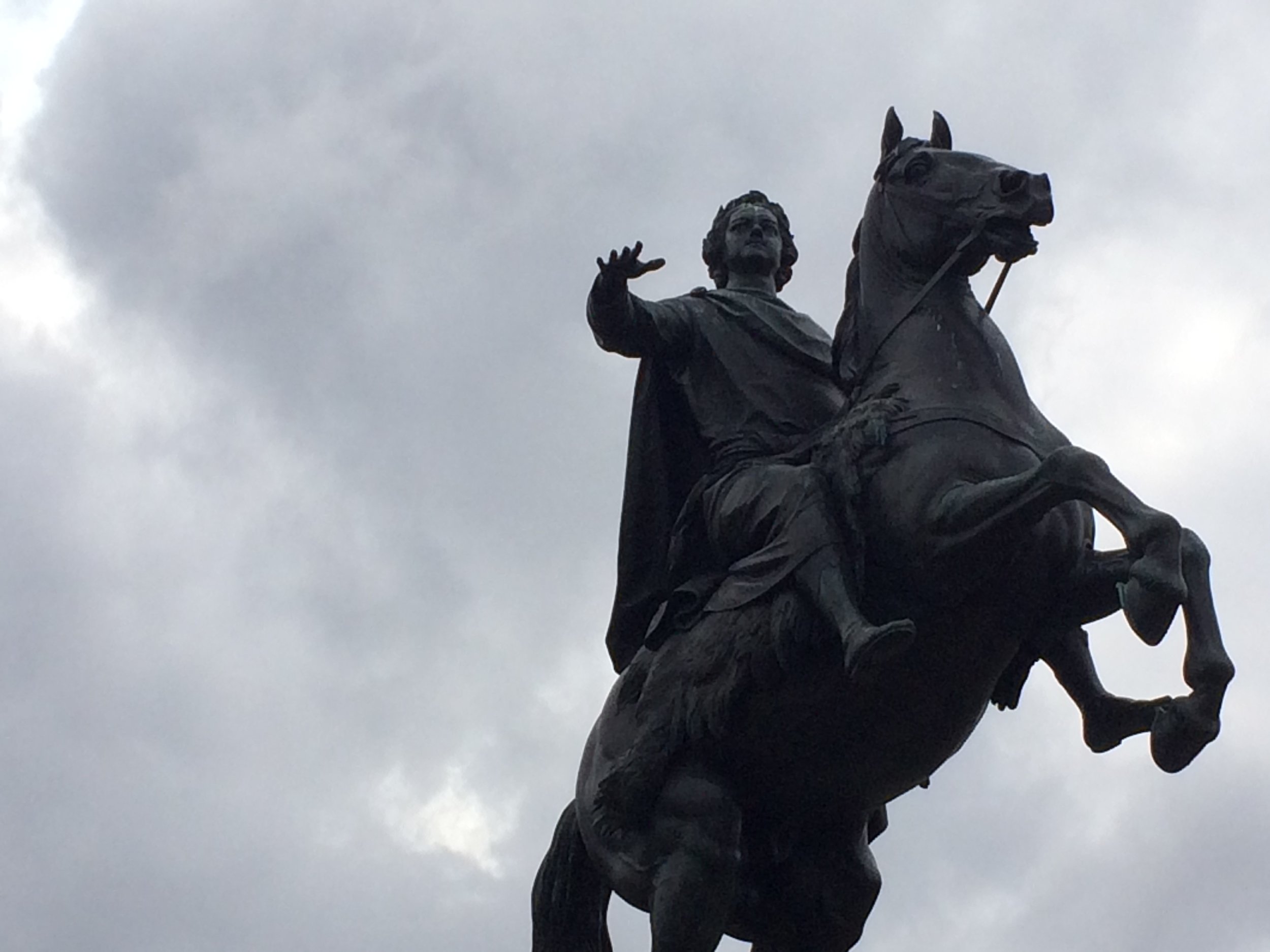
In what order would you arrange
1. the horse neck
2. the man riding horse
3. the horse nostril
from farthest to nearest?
1. the man riding horse
2. the horse neck
3. the horse nostril

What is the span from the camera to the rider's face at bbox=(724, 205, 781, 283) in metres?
12.2

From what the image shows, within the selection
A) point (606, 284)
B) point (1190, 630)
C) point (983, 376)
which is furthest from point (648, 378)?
point (1190, 630)

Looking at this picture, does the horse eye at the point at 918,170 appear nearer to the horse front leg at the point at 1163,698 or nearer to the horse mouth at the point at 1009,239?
the horse mouth at the point at 1009,239

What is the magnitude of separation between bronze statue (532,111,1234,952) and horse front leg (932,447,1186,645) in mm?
12

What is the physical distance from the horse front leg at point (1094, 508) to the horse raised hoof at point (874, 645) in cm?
57

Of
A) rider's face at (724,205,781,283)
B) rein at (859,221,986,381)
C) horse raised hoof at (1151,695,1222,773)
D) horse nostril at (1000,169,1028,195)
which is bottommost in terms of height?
horse raised hoof at (1151,695,1222,773)

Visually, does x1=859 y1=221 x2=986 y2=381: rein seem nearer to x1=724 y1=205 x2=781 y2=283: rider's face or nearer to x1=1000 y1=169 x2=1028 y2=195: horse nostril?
x1=1000 y1=169 x2=1028 y2=195: horse nostril

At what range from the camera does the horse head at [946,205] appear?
10617mm

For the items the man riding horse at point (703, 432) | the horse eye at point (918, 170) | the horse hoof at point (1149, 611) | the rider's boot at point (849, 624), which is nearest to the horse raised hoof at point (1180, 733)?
the horse hoof at point (1149, 611)

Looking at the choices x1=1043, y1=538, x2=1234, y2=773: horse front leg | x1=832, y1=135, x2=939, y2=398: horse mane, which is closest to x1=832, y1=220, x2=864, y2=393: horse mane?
x1=832, y1=135, x2=939, y2=398: horse mane

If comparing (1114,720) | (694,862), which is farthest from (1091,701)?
(694,862)

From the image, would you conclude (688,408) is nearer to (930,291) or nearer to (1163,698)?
(930,291)

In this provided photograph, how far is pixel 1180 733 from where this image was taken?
953 cm

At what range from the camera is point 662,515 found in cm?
1155
